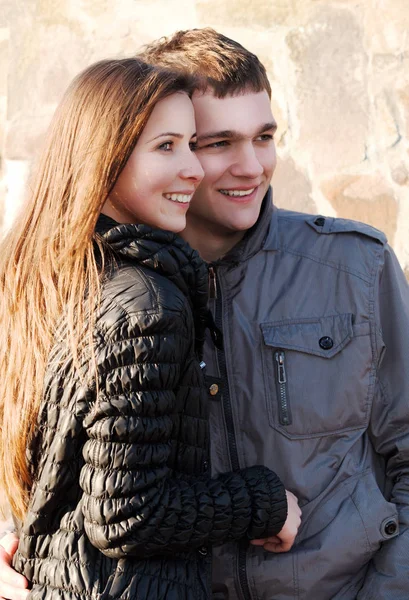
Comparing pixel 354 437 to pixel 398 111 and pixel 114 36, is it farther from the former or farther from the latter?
pixel 114 36

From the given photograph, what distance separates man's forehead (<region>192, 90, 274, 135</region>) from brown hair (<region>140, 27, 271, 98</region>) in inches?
0.9

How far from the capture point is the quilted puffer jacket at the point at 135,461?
1.72m

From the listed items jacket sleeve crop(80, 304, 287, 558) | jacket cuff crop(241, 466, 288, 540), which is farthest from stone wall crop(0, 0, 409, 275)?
jacket sleeve crop(80, 304, 287, 558)

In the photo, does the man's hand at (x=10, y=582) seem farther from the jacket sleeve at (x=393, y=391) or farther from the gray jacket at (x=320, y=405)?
the jacket sleeve at (x=393, y=391)

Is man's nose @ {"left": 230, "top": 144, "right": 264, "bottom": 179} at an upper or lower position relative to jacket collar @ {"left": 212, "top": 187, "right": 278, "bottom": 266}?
upper

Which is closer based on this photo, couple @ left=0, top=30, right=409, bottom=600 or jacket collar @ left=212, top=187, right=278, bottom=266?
couple @ left=0, top=30, right=409, bottom=600

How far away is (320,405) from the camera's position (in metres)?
2.31

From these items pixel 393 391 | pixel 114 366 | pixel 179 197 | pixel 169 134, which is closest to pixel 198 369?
pixel 114 366

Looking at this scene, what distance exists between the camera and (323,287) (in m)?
2.41

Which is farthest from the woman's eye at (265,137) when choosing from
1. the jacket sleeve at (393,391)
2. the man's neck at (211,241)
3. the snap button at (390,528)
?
the snap button at (390,528)

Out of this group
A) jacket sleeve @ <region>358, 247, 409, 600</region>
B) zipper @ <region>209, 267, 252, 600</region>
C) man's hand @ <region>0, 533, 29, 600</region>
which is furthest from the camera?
jacket sleeve @ <region>358, 247, 409, 600</region>

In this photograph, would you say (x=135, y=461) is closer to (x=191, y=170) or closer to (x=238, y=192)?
(x=191, y=170)

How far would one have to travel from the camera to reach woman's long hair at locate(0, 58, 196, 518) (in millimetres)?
1931

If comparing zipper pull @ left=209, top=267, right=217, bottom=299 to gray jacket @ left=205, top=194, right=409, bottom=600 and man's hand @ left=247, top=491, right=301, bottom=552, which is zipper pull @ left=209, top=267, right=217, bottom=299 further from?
man's hand @ left=247, top=491, right=301, bottom=552
